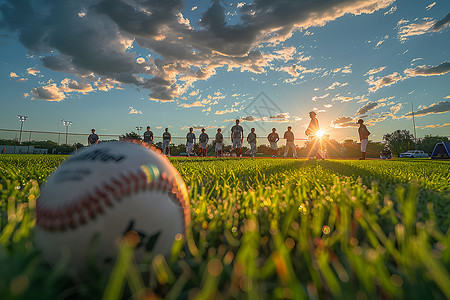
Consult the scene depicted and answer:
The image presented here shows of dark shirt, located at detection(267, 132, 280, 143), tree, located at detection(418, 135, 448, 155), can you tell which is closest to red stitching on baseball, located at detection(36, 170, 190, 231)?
dark shirt, located at detection(267, 132, 280, 143)

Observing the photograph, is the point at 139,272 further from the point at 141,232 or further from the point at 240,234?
the point at 240,234

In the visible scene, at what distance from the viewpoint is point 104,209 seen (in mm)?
1271

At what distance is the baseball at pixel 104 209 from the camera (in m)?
1.25

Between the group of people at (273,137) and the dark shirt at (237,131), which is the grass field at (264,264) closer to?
the group of people at (273,137)

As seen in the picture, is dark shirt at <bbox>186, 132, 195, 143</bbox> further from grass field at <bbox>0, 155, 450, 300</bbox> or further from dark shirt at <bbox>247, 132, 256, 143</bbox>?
grass field at <bbox>0, 155, 450, 300</bbox>

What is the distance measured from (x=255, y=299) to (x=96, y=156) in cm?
115

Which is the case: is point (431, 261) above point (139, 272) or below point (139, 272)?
above

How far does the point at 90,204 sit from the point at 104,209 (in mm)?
70

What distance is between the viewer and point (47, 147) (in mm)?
36469

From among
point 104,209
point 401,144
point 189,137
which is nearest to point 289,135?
point 189,137

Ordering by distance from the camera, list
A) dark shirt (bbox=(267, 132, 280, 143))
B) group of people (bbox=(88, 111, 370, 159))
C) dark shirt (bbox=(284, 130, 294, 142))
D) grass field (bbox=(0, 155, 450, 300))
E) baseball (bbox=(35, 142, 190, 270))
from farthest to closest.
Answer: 1. dark shirt (bbox=(267, 132, 280, 143))
2. dark shirt (bbox=(284, 130, 294, 142))
3. group of people (bbox=(88, 111, 370, 159))
4. baseball (bbox=(35, 142, 190, 270))
5. grass field (bbox=(0, 155, 450, 300))

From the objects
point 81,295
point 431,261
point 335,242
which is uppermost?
point 431,261

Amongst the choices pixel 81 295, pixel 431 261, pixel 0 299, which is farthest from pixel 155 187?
pixel 431 261

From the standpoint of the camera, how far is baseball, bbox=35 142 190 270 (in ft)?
4.09
